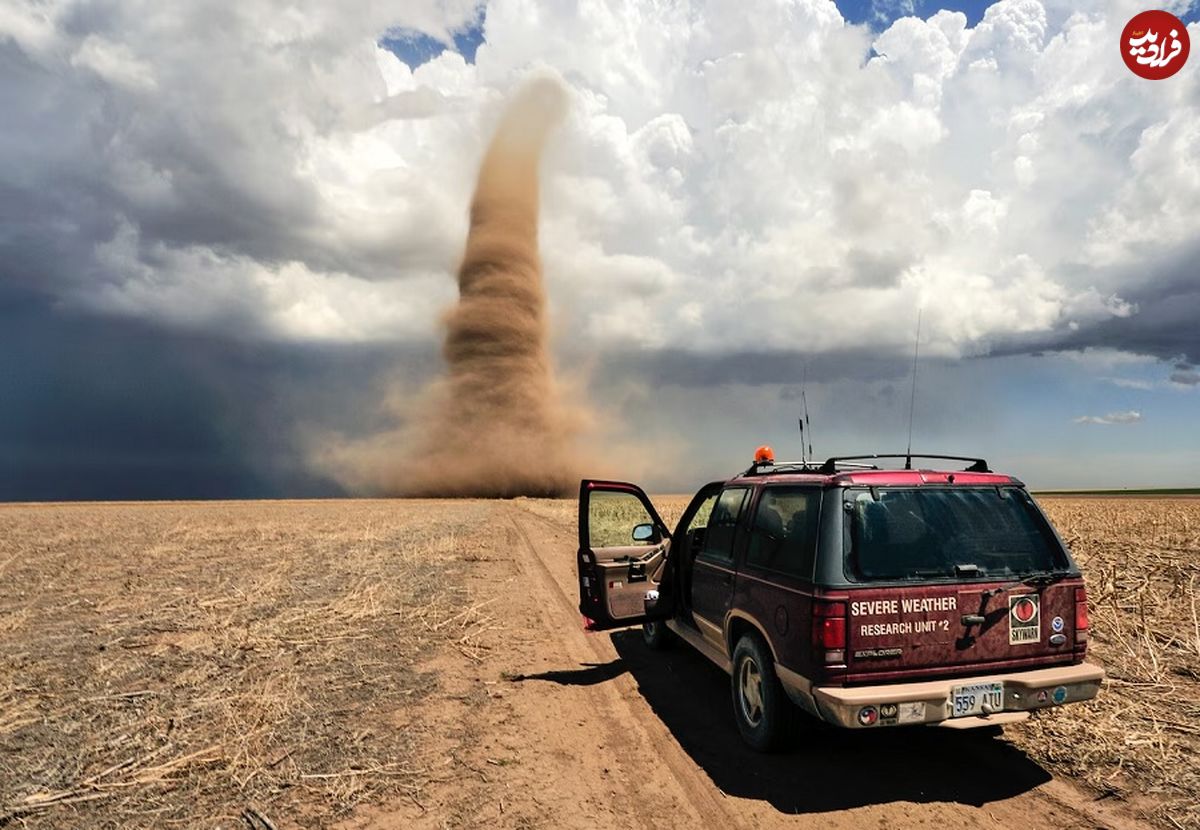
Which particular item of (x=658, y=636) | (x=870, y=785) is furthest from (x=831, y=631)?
(x=658, y=636)

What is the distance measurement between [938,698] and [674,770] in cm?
173

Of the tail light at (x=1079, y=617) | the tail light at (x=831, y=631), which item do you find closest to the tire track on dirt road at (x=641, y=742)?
the tail light at (x=831, y=631)

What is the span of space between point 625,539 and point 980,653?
15151mm

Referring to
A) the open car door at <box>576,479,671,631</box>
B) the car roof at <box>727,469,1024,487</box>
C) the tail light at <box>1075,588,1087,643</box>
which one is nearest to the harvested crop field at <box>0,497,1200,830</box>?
the open car door at <box>576,479,671,631</box>

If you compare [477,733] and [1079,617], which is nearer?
[1079,617]

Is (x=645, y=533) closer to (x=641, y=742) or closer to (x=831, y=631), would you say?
(x=641, y=742)

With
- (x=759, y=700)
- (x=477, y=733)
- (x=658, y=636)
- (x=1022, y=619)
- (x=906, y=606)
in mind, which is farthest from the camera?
(x=658, y=636)

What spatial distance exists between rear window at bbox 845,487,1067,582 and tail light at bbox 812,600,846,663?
0.25 metres

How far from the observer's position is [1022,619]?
4.40 m

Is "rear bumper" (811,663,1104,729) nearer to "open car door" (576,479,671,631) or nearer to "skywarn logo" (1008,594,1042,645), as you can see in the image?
"skywarn logo" (1008,594,1042,645)

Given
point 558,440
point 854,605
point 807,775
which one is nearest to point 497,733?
point 807,775

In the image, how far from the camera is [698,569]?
6.23 m

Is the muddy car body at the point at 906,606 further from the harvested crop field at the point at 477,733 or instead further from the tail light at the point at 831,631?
the harvested crop field at the point at 477,733

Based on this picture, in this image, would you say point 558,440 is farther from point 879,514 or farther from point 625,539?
point 879,514
